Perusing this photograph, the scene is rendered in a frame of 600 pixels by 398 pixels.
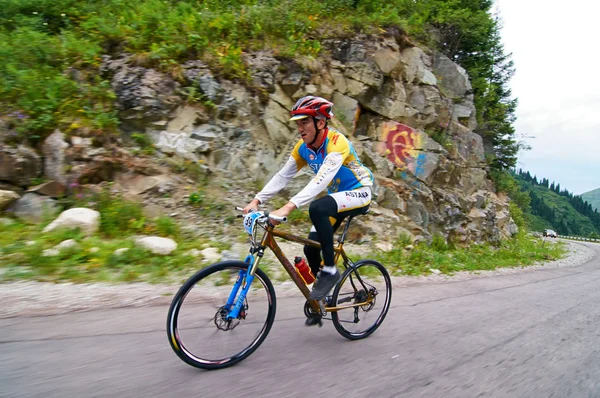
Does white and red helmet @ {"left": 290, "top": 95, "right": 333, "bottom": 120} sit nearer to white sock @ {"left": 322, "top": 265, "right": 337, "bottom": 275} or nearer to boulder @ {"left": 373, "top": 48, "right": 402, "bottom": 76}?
white sock @ {"left": 322, "top": 265, "right": 337, "bottom": 275}

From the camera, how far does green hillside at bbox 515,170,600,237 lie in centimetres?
8578

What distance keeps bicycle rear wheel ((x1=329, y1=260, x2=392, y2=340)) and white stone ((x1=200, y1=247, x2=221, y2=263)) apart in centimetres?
291

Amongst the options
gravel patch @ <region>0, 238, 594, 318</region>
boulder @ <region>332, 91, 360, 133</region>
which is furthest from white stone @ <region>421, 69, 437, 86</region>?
gravel patch @ <region>0, 238, 594, 318</region>

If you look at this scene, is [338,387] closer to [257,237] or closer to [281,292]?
[257,237]

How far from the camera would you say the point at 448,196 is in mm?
11914

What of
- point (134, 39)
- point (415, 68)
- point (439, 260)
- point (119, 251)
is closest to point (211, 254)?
point (119, 251)

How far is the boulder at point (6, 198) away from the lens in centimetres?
576

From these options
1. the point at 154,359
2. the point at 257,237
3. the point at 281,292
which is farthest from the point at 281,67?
the point at 154,359

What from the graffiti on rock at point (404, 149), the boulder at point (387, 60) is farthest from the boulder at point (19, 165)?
the boulder at point (387, 60)

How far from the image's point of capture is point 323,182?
9.93 ft

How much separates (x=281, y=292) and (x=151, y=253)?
7.26 ft

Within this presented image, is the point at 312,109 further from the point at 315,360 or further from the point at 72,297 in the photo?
the point at 72,297

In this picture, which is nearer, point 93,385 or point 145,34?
point 93,385

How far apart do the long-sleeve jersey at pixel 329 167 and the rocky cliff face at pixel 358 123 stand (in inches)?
196
